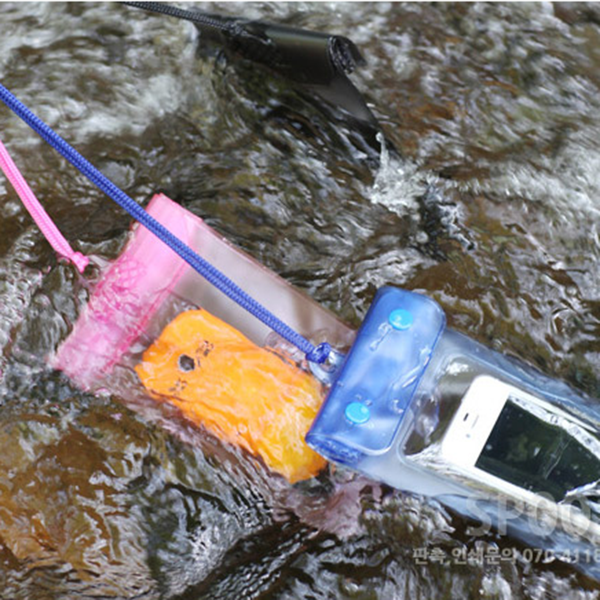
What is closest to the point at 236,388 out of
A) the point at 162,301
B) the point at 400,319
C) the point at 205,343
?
the point at 205,343

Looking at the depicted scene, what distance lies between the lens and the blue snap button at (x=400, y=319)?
1603mm

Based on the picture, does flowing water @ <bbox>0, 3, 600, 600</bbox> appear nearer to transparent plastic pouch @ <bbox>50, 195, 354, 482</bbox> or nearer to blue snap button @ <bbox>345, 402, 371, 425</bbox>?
transparent plastic pouch @ <bbox>50, 195, 354, 482</bbox>

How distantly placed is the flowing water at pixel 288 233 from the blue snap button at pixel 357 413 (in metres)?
0.37

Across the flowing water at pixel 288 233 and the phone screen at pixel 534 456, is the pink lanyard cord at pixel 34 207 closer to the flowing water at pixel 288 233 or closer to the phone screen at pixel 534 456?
the flowing water at pixel 288 233

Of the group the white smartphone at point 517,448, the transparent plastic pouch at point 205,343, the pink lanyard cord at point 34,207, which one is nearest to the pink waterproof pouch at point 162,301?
the transparent plastic pouch at point 205,343

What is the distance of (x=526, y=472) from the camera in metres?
1.62

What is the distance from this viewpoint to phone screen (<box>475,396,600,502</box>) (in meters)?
1.61

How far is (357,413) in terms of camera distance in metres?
1.52

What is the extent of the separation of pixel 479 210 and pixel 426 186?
7.5 inches

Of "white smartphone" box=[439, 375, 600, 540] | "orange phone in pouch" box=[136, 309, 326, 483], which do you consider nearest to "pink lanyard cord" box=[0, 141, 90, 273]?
"orange phone in pouch" box=[136, 309, 326, 483]

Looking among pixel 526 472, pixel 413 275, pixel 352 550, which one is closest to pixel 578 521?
pixel 526 472

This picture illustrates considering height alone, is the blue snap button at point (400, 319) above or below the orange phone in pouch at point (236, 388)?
above

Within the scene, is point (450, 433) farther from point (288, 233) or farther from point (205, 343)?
point (288, 233)

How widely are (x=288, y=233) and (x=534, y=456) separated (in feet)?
3.39
